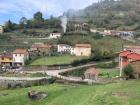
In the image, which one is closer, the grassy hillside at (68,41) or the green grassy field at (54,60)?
the green grassy field at (54,60)

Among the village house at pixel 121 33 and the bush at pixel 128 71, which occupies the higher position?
the village house at pixel 121 33

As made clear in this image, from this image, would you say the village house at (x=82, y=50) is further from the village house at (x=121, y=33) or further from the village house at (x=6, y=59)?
the village house at (x=121, y=33)

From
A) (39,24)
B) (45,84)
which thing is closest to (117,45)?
(39,24)

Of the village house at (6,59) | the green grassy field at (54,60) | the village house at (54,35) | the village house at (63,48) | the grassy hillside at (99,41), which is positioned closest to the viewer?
the green grassy field at (54,60)

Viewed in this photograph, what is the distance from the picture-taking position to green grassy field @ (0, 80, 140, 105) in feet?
129

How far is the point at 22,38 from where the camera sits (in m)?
110

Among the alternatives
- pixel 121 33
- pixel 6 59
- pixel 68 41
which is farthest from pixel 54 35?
pixel 6 59

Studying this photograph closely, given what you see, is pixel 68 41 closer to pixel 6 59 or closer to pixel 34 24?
pixel 6 59

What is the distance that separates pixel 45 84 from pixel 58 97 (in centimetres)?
1320

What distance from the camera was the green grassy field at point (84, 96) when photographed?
39.3 m

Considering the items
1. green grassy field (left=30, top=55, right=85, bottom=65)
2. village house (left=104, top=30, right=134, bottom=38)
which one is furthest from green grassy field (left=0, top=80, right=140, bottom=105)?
village house (left=104, top=30, right=134, bottom=38)

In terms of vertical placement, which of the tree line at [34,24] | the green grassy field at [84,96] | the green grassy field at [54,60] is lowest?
the green grassy field at [84,96]

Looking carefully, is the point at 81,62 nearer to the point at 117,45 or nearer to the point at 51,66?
the point at 51,66

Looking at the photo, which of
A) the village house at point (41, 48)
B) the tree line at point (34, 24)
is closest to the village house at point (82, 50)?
the village house at point (41, 48)
